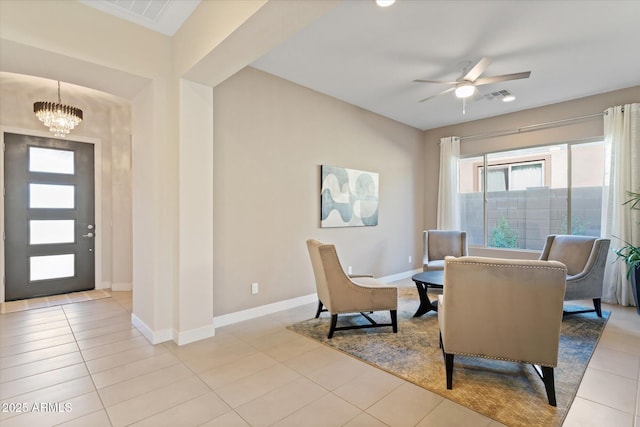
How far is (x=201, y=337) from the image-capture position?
306cm

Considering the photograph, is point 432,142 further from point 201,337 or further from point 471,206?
point 201,337

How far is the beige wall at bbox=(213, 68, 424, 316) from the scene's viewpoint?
3.46m

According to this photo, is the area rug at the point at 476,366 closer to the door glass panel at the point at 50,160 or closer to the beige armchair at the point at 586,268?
the beige armchair at the point at 586,268

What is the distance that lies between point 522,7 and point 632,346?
3.22 m

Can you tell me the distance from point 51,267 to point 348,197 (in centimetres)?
457

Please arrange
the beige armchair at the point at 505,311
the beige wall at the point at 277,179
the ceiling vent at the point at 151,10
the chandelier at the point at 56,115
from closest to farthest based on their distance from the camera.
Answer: the beige armchair at the point at 505,311 → the ceiling vent at the point at 151,10 → the beige wall at the point at 277,179 → the chandelier at the point at 56,115

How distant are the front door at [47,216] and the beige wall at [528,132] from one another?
241 inches

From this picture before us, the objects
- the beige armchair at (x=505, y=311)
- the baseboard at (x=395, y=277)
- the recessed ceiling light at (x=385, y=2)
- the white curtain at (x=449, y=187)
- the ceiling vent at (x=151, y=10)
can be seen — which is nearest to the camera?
the beige armchair at (x=505, y=311)

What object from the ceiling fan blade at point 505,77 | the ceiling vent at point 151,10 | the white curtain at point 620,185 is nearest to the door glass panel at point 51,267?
the ceiling vent at point 151,10

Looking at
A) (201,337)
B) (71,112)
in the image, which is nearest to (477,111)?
(201,337)

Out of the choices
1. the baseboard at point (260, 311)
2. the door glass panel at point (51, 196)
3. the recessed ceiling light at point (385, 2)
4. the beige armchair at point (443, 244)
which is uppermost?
the recessed ceiling light at point (385, 2)

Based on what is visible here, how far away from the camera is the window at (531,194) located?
4.66 m

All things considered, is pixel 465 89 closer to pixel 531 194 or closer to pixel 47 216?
pixel 531 194

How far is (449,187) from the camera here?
5832 mm
